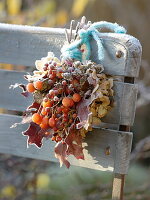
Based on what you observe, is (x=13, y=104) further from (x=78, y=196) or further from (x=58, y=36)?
(x=78, y=196)

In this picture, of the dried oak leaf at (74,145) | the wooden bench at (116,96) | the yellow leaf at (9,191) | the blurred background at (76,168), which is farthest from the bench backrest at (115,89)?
the yellow leaf at (9,191)

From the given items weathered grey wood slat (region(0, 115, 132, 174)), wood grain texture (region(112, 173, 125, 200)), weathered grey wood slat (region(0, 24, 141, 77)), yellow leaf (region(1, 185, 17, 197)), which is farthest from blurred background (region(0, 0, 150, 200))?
wood grain texture (region(112, 173, 125, 200))

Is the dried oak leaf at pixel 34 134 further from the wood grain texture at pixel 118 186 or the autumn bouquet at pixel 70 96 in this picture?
the wood grain texture at pixel 118 186

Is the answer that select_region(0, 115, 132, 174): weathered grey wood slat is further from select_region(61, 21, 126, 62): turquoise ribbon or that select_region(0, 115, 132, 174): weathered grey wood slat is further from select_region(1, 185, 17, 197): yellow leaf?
select_region(1, 185, 17, 197): yellow leaf

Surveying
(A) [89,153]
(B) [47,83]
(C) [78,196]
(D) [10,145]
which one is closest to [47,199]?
(C) [78,196]

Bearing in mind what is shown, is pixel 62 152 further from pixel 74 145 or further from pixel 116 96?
pixel 116 96
